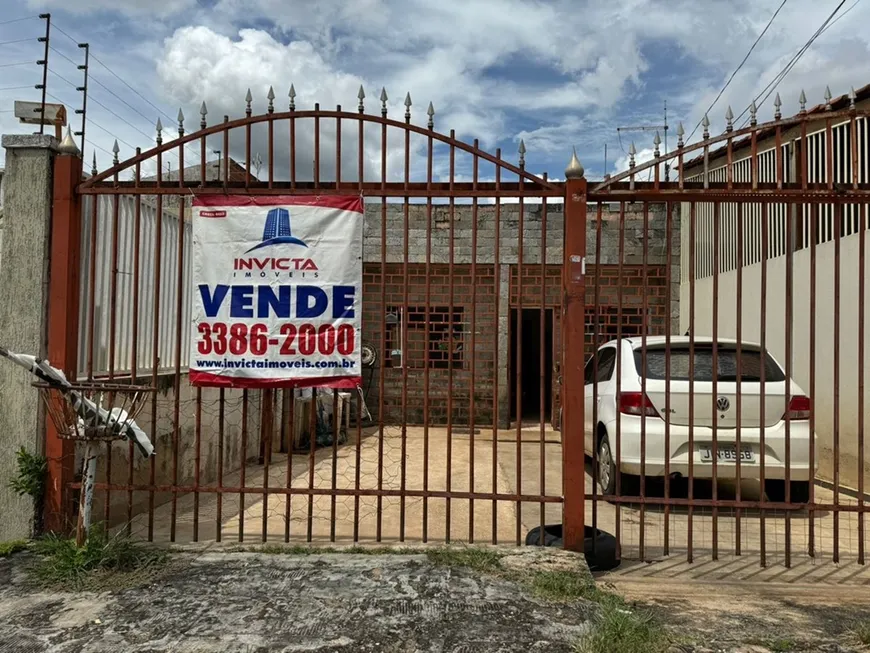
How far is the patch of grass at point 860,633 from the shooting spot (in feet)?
8.95

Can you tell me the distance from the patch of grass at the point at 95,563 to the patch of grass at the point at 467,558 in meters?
1.53

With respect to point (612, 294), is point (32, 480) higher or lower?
lower

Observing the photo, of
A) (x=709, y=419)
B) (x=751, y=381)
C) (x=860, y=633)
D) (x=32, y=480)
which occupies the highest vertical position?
(x=751, y=381)

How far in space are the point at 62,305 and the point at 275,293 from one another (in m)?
1.31

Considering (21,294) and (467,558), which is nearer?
(467,558)

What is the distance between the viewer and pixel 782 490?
5.39 meters

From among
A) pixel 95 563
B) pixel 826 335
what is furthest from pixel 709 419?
pixel 95 563

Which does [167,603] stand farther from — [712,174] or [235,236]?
[712,174]

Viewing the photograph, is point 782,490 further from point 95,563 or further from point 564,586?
point 95,563

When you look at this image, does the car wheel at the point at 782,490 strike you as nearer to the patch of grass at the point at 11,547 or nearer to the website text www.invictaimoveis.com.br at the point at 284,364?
the website text www.invictaimoveis.com.br at the point at 284,364

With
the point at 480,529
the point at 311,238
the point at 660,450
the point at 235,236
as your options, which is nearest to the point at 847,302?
the point at 660,450

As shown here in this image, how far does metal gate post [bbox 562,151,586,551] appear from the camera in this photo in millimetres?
3566

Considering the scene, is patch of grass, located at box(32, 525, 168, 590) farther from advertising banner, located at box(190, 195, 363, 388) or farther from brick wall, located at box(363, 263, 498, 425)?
brick wall, located at box(363, 263, 498, 425)

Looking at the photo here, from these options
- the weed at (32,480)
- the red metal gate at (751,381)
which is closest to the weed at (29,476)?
the weed at (32,480)
